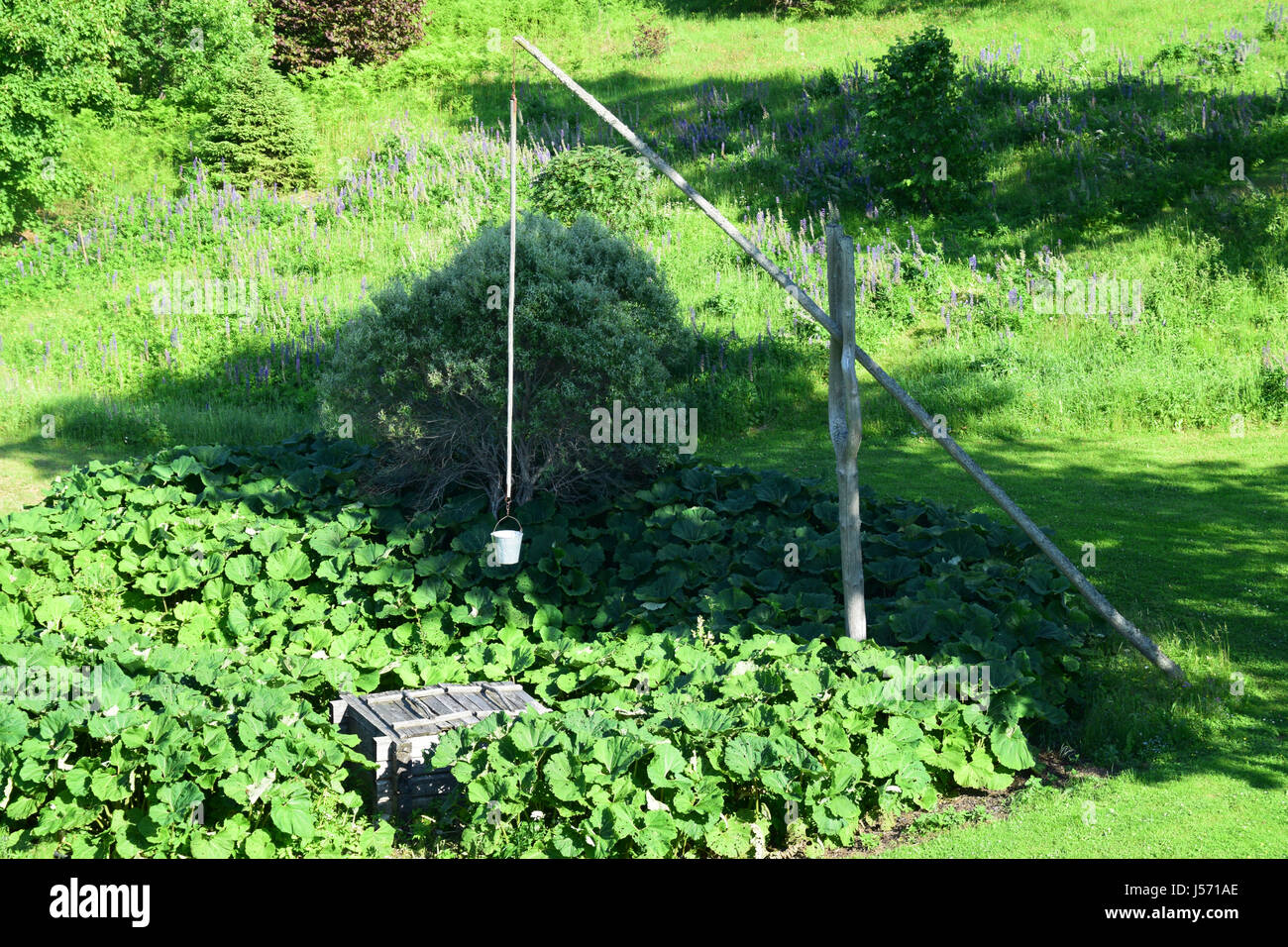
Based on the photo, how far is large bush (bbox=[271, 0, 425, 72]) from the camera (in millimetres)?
Result: 23641

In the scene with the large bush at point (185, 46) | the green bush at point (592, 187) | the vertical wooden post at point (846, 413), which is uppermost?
the large bush at point (185, 46)

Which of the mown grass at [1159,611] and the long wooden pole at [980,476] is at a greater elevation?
the long wooden pole at [980,476]

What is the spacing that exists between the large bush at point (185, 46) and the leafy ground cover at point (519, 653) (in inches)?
621

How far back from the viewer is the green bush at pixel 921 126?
15695 millimetres

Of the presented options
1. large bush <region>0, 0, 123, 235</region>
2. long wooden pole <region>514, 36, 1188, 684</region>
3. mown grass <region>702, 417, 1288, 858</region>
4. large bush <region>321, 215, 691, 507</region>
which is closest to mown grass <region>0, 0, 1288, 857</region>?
mown grass <region>702, 417, 1288, 858</region>

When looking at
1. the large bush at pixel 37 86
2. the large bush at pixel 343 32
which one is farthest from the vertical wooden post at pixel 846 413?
the large bush at pixel 343 32

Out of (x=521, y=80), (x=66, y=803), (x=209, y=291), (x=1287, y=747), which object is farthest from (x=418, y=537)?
(x=521, y=80)

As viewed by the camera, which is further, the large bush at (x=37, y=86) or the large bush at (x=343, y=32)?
the large bush at (x=343, y=32)

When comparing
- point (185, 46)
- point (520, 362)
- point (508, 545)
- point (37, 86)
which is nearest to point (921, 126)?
point (520, 362)

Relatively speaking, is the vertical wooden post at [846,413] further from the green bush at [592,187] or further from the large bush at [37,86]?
the large bush at [37,86]

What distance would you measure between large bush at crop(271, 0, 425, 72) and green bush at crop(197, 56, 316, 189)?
4881mm

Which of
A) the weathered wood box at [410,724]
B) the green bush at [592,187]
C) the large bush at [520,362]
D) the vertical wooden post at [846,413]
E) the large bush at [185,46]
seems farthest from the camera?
the large bush at [185,46]

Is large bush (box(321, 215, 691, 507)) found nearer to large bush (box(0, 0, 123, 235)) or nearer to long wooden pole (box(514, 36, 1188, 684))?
long wooden pole (box(514, 36, 1188, 684))

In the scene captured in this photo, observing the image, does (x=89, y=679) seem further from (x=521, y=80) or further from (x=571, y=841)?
(x=521, y=80)
